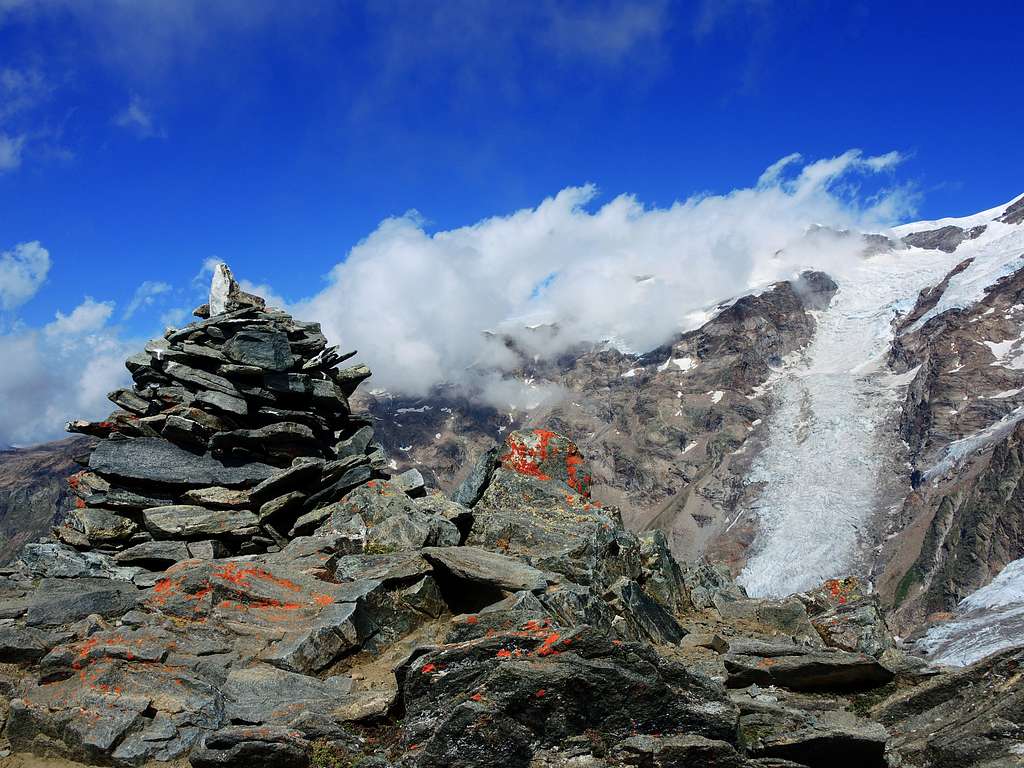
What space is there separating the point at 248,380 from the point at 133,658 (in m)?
14.9

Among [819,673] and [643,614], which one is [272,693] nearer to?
[643,614]

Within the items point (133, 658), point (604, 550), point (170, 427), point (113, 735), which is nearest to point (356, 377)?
point (170, 427)

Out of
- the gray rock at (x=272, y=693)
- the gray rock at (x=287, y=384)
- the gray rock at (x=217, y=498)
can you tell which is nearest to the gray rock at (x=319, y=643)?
the gray rock at (x=272, y=693)

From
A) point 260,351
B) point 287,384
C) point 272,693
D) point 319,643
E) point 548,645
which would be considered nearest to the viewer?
point 548,645

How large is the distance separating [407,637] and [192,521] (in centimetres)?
1079

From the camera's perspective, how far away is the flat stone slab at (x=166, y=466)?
24.4 m

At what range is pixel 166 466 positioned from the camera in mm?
24703

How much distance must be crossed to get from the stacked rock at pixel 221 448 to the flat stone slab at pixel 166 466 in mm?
39

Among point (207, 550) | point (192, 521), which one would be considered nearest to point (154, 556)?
point (207, 550)

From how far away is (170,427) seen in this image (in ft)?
81.5

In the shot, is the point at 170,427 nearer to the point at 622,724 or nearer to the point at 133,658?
the point at 133,658

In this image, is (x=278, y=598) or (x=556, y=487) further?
(x=556, y=487)

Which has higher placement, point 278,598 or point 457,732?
point 278,598

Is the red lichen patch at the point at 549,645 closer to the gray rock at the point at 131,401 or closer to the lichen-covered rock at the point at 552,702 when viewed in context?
the lichen-covered rock at the point at 552,702
